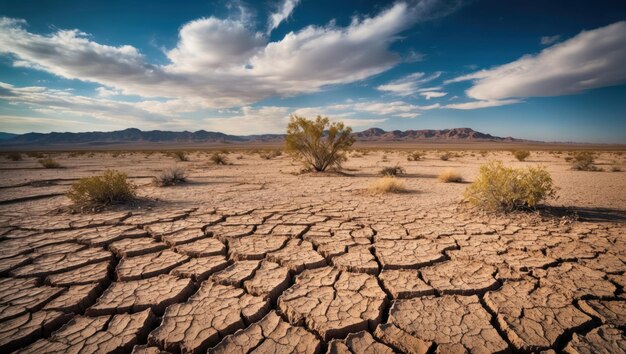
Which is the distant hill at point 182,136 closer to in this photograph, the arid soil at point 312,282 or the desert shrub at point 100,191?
the desert shrub at point 100,191

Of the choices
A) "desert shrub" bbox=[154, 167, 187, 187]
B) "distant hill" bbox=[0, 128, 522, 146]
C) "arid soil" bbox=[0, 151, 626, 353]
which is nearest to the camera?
"arid soil" bbox=[0, 151, 626, 353]

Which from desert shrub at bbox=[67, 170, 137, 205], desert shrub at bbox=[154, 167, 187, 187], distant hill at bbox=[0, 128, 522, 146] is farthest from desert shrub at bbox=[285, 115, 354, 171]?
distant hill at bbox=[0, 128, 522, 146]

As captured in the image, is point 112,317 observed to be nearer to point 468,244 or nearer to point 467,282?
point 467,282

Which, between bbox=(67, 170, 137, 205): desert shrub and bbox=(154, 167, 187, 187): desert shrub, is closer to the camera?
bbox=(67, 170, 137, 205): desert shrub

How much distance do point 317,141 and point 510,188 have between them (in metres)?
7.82

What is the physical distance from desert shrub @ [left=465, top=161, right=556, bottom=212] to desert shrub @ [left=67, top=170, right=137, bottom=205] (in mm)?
6753

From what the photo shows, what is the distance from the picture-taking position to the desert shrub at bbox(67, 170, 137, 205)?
5.35 m

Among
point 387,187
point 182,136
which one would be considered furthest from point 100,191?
point 182,136

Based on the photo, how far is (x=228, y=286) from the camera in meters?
2.63

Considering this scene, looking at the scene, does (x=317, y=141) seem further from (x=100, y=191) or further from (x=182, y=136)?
(x=182, y=136)

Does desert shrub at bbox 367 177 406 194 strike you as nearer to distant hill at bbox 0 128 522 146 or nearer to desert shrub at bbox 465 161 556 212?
desert shrub at bbox 465 161 556 212

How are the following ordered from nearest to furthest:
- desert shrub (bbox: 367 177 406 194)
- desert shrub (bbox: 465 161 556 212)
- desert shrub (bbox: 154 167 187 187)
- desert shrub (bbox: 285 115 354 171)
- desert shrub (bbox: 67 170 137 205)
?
1. desert shrub (bbox: 465 161 556 212)
2. desert shrub (bbox: 67 170 137 205)
3. desert shrub (bbox: 367 177 406 194)
4. desert shrub (bbox: 154 167 187 187)
5. desert shrub (bbox: 285 115 354 171)

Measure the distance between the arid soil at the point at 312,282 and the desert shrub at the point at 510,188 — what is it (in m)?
0.28

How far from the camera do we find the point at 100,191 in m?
5.38
